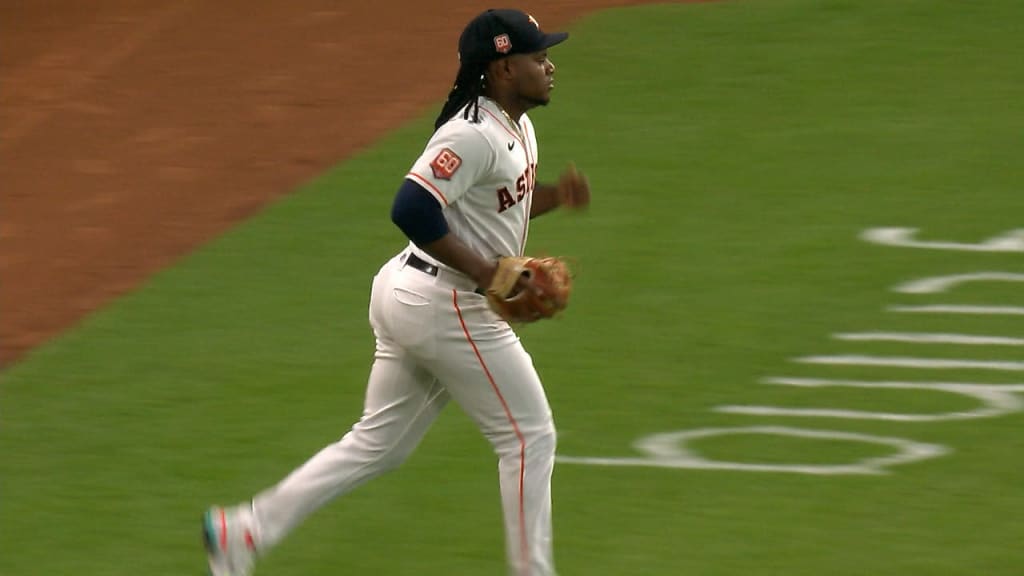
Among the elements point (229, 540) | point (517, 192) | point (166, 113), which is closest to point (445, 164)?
point (517, 192)

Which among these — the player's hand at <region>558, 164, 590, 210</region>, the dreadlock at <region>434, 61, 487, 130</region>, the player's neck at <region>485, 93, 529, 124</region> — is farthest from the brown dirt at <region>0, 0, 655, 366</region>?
the player's neck at <region>485, 93, 529, 124</region>

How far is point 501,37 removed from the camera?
5496 millimetres

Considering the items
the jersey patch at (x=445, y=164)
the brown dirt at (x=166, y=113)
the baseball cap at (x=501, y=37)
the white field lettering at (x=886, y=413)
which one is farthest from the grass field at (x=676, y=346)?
the baseball cap at (x=501, y=37)

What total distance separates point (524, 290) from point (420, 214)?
40 cm

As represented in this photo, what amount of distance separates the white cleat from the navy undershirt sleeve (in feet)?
3.73

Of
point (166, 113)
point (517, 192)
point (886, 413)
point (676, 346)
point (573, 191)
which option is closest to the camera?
point (517, 192)

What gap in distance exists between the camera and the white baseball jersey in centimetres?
534

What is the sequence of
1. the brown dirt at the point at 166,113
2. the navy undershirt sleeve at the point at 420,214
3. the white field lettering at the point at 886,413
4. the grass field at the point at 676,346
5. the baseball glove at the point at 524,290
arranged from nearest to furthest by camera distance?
the navy undershirt sleeve at the point at 420,214 → the baseball glove at the point at 524,290 → the grass field at the point at 676,346 → the white field lettering at the point at 886,413 → the brown dirt at the point at 166,113

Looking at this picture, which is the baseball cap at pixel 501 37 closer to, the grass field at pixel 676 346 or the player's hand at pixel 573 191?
the player's hand at pixel 573 191

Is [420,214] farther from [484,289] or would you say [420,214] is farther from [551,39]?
[551,39]

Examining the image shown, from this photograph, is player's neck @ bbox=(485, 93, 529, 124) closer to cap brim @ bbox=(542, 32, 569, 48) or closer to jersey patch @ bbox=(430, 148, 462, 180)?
cap brim @ bbox=(542, 32, 569, 48)

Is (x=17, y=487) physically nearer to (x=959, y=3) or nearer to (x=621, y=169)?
(x=621, y=169)

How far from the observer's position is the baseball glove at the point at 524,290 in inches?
213

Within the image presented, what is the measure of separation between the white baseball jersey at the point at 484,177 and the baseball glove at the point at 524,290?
0.39 feet
